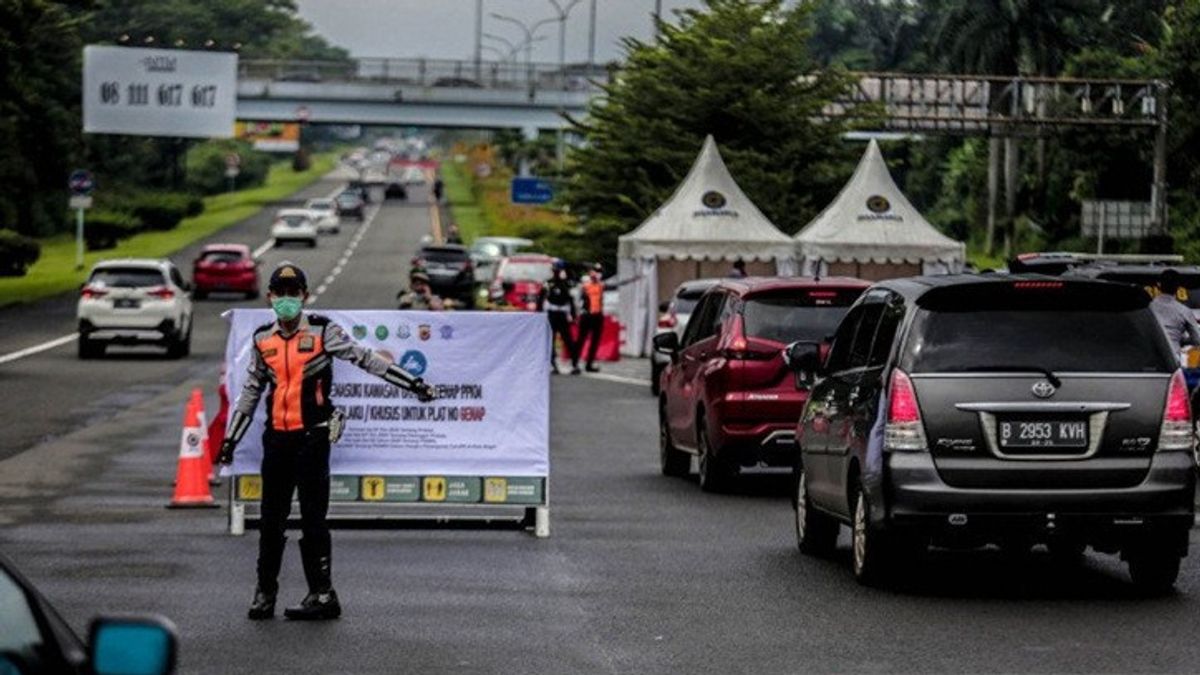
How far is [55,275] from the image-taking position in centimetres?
8300

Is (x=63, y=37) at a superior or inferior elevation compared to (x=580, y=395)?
superior

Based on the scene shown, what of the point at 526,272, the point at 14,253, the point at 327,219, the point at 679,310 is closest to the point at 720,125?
the point at 526,272

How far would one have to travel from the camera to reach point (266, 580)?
13.7 metres

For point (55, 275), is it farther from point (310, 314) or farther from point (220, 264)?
point (310, 314)

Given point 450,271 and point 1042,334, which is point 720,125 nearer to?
point 450,271

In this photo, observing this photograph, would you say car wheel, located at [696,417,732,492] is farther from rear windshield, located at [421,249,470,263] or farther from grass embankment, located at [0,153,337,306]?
rear windshield, located at [421,249,470,263]

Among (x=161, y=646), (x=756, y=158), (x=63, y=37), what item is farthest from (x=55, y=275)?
(x=161, y=646)

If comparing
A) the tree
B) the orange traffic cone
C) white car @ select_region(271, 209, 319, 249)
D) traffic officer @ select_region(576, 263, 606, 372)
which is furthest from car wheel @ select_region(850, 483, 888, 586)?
white car @ select_region(271, 209, 319, 249)

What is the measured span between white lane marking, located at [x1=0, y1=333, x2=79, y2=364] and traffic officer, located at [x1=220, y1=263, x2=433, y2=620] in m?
34.1

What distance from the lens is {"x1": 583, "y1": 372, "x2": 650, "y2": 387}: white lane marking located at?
44.9 meters

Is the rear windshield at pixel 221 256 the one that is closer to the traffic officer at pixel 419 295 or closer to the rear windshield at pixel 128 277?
the rear windshield at pixel 128 277

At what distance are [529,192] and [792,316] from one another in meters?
85.2

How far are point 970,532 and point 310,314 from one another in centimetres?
353

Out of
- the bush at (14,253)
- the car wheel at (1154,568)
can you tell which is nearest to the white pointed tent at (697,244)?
the bush at (14,253)
